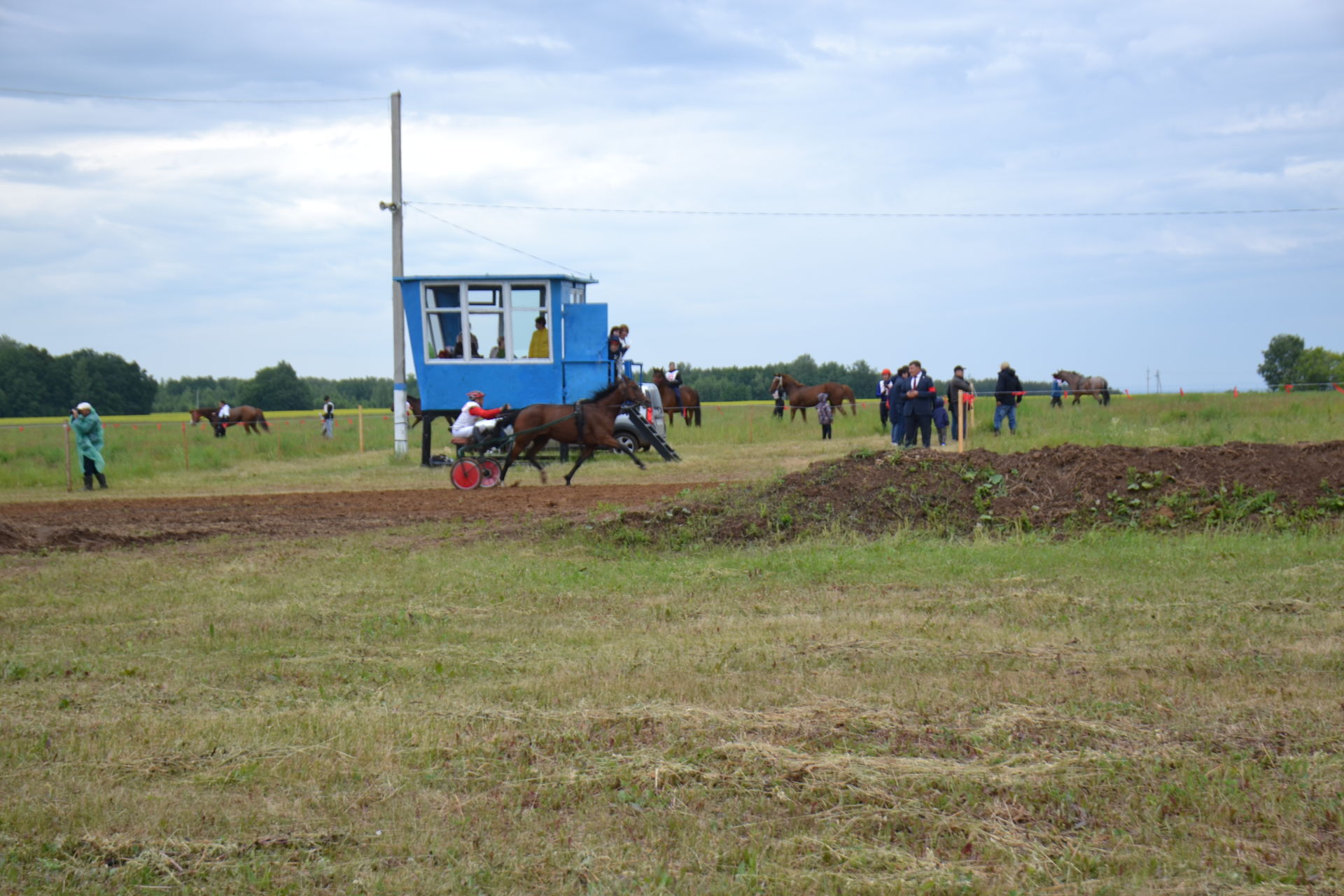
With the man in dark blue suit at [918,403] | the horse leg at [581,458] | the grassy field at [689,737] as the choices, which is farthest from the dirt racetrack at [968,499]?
the man in dark blue suit at [918,403]

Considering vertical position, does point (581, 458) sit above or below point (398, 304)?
below

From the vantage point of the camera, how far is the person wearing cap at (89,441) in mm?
22047

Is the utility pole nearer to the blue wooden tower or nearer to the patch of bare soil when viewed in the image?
the blue wooden tower

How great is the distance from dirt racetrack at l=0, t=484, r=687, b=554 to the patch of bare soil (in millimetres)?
2441

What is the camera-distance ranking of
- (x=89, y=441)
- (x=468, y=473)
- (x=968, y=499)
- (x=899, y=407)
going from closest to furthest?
(x=968, y=499)
(x=468, y=473)
(x=899, y=407)
(x=89, y=441)

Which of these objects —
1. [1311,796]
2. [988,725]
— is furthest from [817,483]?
[1311,796]

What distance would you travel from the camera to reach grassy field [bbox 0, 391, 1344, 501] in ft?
73.3

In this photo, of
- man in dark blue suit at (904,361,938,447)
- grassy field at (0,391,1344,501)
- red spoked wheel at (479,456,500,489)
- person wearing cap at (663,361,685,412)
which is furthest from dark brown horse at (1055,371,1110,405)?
red spoked wheel at (479,456,500,489)

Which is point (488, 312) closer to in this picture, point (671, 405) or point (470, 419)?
point (470, 419)

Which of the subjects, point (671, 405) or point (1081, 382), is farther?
point (1081, 382)

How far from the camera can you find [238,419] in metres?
45.2

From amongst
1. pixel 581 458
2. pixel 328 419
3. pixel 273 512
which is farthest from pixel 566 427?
pixel 328 419

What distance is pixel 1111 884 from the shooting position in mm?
4012

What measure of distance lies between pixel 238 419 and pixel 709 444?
23.9m
